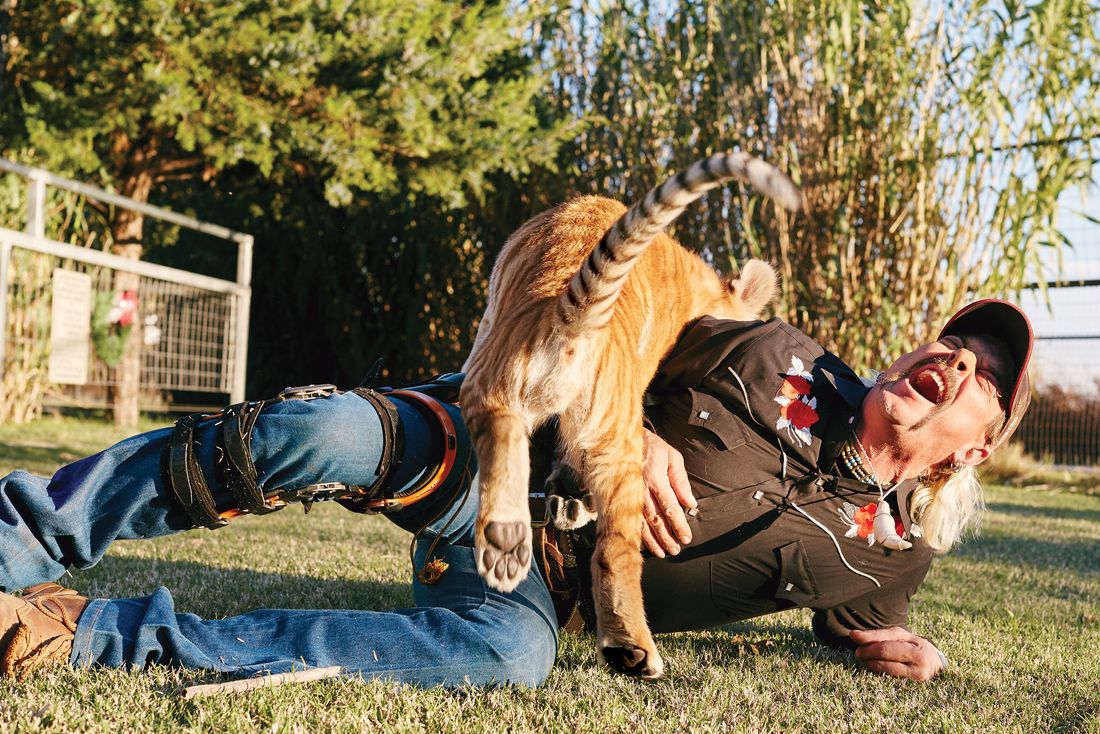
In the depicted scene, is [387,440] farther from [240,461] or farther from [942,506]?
[942,506]

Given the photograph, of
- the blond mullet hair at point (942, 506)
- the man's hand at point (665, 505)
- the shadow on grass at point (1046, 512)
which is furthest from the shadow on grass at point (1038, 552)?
the man's hand at point (665, 505)

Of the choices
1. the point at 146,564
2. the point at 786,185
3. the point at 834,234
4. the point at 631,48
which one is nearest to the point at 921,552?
the point at 786,185

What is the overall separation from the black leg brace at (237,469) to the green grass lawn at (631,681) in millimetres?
335

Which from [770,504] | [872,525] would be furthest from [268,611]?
[872,525]

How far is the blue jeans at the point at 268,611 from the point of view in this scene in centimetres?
172

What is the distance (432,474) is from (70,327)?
5.31m

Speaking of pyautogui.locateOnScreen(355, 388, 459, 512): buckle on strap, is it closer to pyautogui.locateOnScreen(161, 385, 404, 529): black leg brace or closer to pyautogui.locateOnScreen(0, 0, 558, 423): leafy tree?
pyautogui.locateOnScreen(161, 385, 404, 529): black leg brace

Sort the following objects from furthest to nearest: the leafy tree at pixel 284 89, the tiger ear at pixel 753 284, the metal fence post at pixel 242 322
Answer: the metal fence post at pixel 242 322
the leafy tree at pixel 284 89
the tiger ear at pixel 753 284

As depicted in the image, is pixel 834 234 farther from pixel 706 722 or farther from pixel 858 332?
pixel 706 722

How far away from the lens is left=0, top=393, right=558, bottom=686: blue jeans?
172 cm

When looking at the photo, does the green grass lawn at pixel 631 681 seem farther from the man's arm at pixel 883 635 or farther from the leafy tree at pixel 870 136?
the leafy tree at pixel 870 136

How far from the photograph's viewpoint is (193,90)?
701cm

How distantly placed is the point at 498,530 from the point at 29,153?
7.77 meters

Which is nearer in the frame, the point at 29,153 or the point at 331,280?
the point at 29,153
